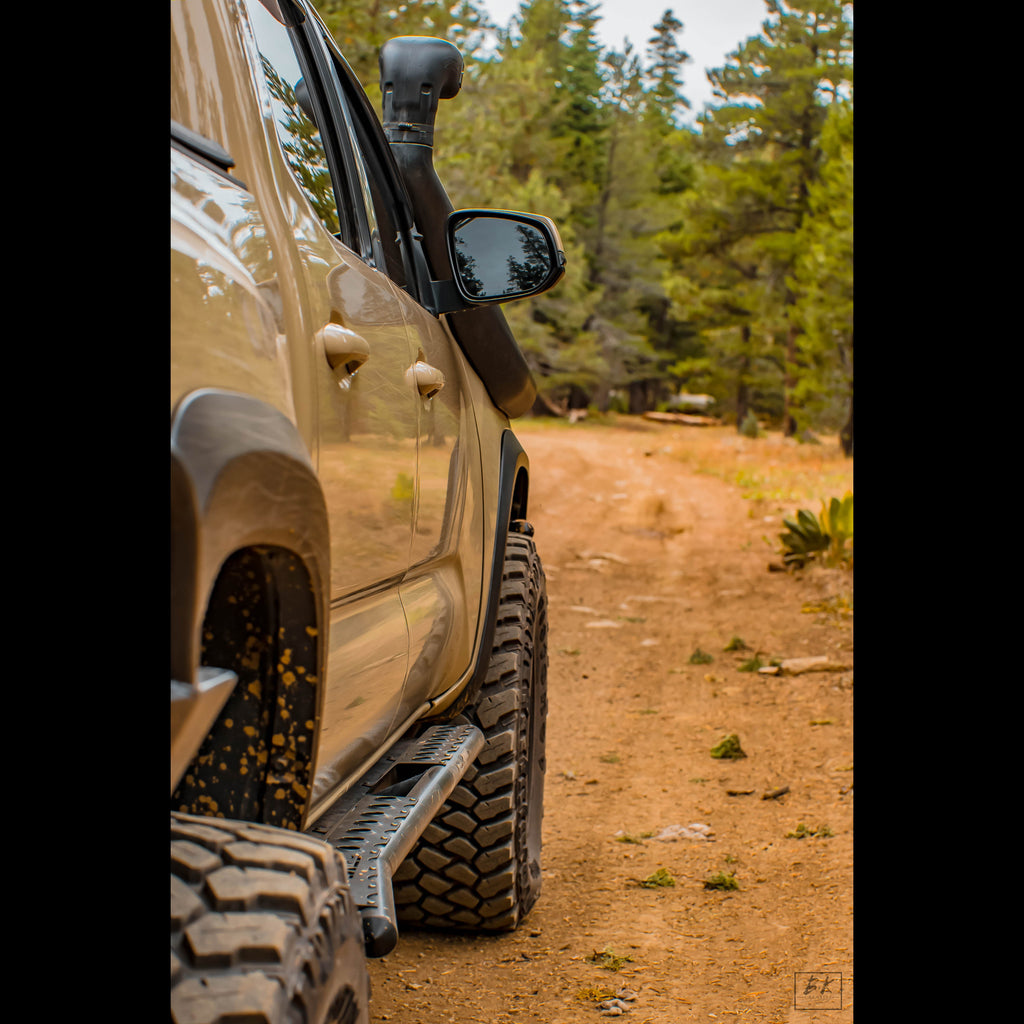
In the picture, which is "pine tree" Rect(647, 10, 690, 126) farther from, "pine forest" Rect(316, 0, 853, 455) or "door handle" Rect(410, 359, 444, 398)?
"door handle" Rect(410, 359, 444, 398)

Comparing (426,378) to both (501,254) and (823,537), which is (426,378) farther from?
(823,537)

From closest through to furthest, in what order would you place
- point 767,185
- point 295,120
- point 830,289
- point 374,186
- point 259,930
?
1. point 259,930
2. point 295,120
3. point 374,186
4. point 830,289
5. point 767,185

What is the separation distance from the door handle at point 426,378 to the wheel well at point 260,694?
33.7 inches

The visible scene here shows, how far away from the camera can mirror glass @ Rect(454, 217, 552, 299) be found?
2.65m

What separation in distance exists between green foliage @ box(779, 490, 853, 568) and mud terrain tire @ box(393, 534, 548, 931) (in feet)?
24.1

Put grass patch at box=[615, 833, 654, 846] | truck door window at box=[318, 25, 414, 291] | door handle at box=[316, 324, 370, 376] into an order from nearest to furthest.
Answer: door handle at box=[316, 324, 370, 376] → truck door window at box=[318, 25, 414, 291] → grass patch at box=[615, 833, 654, 846]

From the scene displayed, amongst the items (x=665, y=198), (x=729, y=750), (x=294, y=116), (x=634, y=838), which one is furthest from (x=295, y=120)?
(x=665, y=198)

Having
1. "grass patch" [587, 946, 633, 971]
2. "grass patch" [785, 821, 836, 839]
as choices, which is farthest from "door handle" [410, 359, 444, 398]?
"grass patch" [785, 821, 836, 839]

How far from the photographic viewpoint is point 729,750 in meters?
5.24

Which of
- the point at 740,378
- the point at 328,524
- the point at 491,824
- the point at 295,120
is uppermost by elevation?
the point at 740,378

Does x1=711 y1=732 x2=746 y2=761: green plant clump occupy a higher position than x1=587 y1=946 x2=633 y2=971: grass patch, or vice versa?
x1=587 y1=946 x2=633 y2=971: grass patch

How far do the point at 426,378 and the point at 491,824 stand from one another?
1.40 meters

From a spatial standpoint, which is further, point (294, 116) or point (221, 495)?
point (294, 116)
